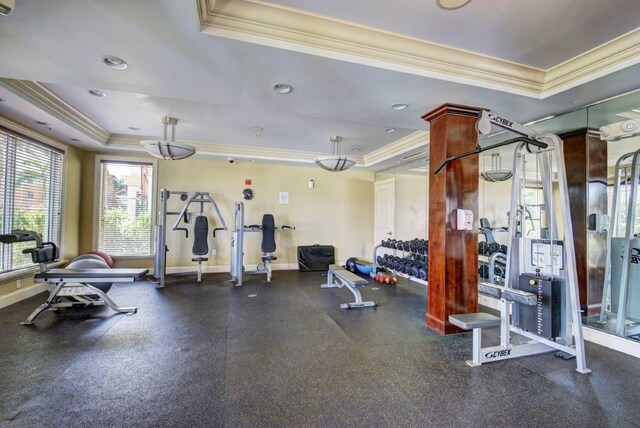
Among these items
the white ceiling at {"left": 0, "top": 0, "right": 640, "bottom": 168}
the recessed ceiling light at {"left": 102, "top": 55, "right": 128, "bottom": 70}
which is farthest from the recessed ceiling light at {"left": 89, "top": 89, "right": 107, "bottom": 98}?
the recessed ceiling light at {"left": 102, "top": 55, "right": 128, "bottom": 70}

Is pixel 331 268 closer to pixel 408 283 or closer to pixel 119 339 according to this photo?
pixel 408 283

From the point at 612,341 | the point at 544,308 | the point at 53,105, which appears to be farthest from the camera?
the point at 53,105

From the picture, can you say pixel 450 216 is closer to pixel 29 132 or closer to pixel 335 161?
pixel 335 161

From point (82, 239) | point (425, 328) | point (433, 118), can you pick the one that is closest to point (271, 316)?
point (425, 328)

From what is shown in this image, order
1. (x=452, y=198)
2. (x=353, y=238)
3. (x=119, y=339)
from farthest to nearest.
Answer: (x=353, y=238)
(x=452, y=198)
(x=119, y=339)

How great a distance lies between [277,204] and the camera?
6883mm

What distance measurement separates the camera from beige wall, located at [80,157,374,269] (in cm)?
621

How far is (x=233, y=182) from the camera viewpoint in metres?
6.58

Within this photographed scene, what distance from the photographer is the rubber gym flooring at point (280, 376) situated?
1.81 metres

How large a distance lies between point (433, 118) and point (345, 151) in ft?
10.2

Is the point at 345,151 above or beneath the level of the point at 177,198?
above

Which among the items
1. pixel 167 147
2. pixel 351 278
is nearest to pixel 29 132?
pixel 167 147

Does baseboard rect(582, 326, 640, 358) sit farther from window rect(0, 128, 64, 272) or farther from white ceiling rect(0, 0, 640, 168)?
window rect(0, 128, 64, 272)

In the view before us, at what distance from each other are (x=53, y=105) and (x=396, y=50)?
4.30 meters
